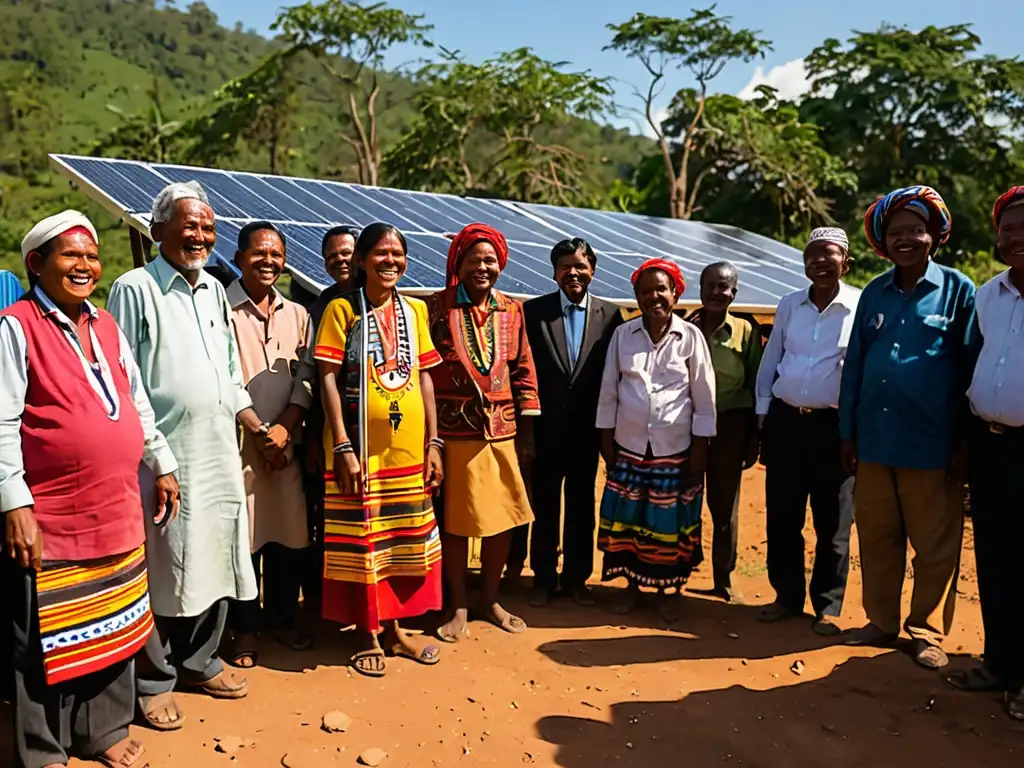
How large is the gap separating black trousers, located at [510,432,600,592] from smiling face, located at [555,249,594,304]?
79cm

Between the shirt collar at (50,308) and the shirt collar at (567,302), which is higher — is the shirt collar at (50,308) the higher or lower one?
the lower one

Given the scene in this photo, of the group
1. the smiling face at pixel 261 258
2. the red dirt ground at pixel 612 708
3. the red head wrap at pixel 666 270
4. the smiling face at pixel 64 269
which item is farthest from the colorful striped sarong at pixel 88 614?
the red head wrap at pixel 666 270

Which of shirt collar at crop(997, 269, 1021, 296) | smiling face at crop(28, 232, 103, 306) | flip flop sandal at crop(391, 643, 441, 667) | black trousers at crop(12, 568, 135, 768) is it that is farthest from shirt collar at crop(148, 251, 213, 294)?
shirt collar at crop(997, 269, 1021, 296)

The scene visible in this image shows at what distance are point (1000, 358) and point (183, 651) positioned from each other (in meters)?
3.58

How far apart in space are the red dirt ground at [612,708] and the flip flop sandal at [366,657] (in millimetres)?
46

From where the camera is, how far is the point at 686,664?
160 inches

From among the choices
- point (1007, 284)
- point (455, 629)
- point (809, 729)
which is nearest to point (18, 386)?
point (455, 629)

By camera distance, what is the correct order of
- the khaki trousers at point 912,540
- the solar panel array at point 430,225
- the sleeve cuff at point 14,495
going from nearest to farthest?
the sleeve cuff at point 14,495 < the khaki trousers at point 912,540 < the solar panel array at point 430,225

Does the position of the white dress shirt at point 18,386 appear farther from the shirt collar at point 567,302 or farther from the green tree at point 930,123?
the green tree at point 930,123

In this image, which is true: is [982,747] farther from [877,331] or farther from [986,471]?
[877,331]

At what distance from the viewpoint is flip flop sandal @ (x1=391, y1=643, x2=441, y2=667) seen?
392 cm

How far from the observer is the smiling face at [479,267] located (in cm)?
403

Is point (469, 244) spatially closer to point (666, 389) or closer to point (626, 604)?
point (666, 389)

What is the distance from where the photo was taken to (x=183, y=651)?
11.4 ft
